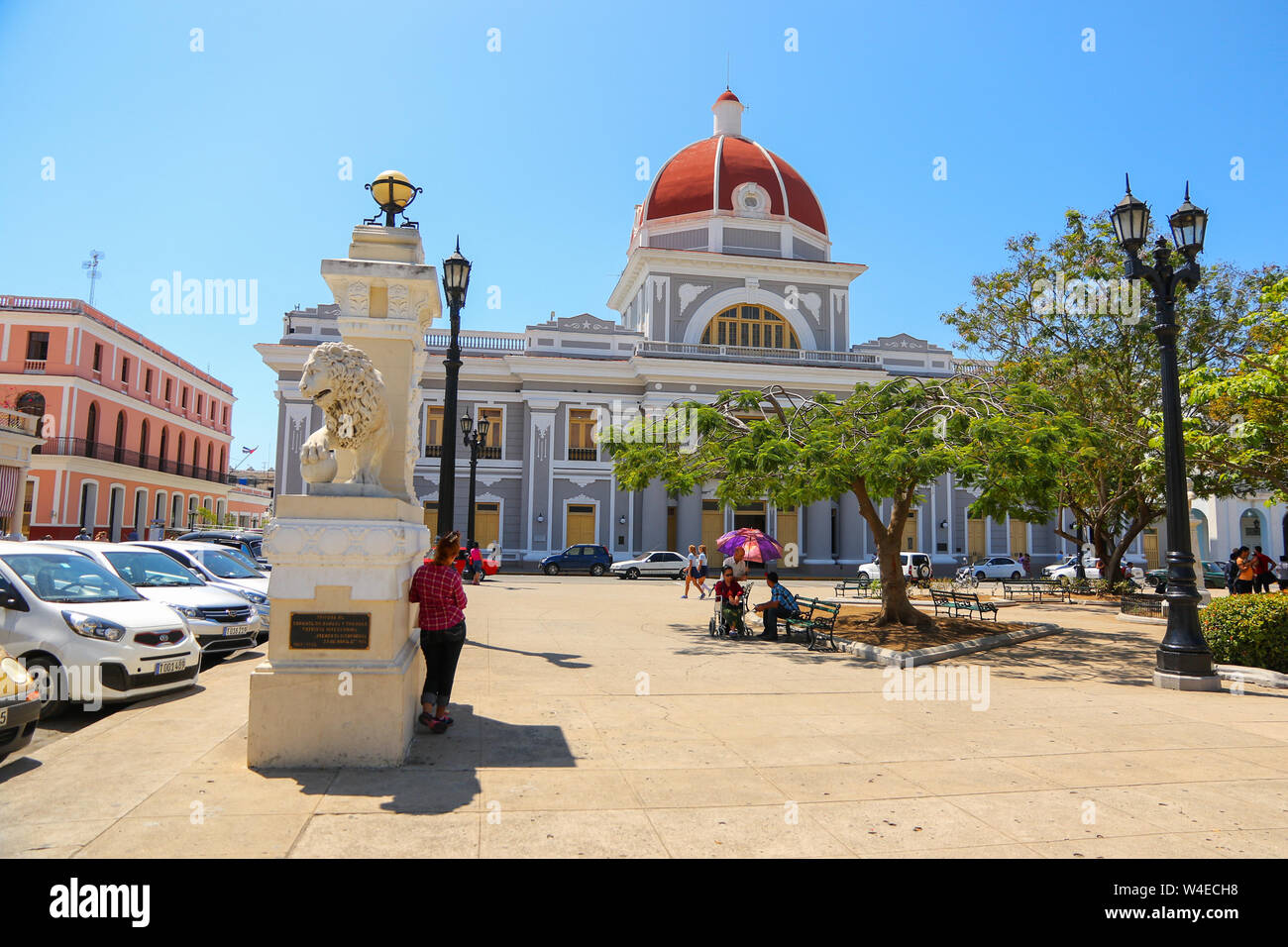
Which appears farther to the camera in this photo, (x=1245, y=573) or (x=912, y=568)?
(x=912, y=568)

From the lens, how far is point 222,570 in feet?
42.8

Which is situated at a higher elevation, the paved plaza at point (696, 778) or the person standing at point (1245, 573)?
the person standing at point (1245, 573)

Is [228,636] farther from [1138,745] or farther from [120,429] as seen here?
[120,429]

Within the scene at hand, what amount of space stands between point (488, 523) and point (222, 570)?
80.5ft

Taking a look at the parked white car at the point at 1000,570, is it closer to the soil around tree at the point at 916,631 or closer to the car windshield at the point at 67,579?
the soil around tree at the point at 916,631

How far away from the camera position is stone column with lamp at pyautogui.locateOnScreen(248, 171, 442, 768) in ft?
18.1

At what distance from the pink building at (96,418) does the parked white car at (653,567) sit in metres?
19.0

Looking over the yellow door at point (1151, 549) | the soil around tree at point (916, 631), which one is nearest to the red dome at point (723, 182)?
the yellow door at point (1151, 549)

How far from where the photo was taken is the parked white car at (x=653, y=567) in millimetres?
33344

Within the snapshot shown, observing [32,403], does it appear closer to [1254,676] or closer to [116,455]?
[116,455]

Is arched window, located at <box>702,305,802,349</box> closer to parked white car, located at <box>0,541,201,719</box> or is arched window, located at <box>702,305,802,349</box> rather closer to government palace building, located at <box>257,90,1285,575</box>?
government palace building, located at <box>257,90,1285,575</box>

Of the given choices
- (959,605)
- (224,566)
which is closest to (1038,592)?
(959,605)

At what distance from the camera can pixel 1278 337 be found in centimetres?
1284

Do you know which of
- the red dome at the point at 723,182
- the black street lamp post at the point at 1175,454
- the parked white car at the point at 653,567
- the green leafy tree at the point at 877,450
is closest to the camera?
the black street lamp post at the point at 1175,454
